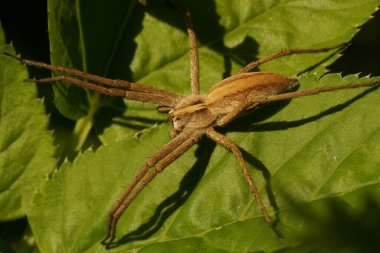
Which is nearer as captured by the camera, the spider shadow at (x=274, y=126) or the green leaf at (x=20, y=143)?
the spider shadow at (x=274, y=126)

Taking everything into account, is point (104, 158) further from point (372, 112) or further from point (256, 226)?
point (372, 112)

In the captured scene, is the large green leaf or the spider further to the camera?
the spider

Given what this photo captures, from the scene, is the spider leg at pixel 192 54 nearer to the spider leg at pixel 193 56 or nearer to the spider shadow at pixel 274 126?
the spider leg at pixel 193 56

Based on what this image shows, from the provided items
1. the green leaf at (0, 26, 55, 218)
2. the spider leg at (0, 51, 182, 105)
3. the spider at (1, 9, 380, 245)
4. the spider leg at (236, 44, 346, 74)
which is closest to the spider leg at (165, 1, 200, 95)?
the spider at (1, 9, 380, 245)

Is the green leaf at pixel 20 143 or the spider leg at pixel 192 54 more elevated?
the spider leg at pixel 192 54

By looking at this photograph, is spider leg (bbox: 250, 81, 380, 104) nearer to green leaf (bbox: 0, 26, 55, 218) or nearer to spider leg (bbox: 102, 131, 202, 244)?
spider leg (bbox: 102, 131, 202, 244)

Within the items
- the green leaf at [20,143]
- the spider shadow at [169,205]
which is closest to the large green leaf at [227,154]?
the spider shadow at [169,205]

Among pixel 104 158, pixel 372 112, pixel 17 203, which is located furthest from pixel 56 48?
pixel 372 112
